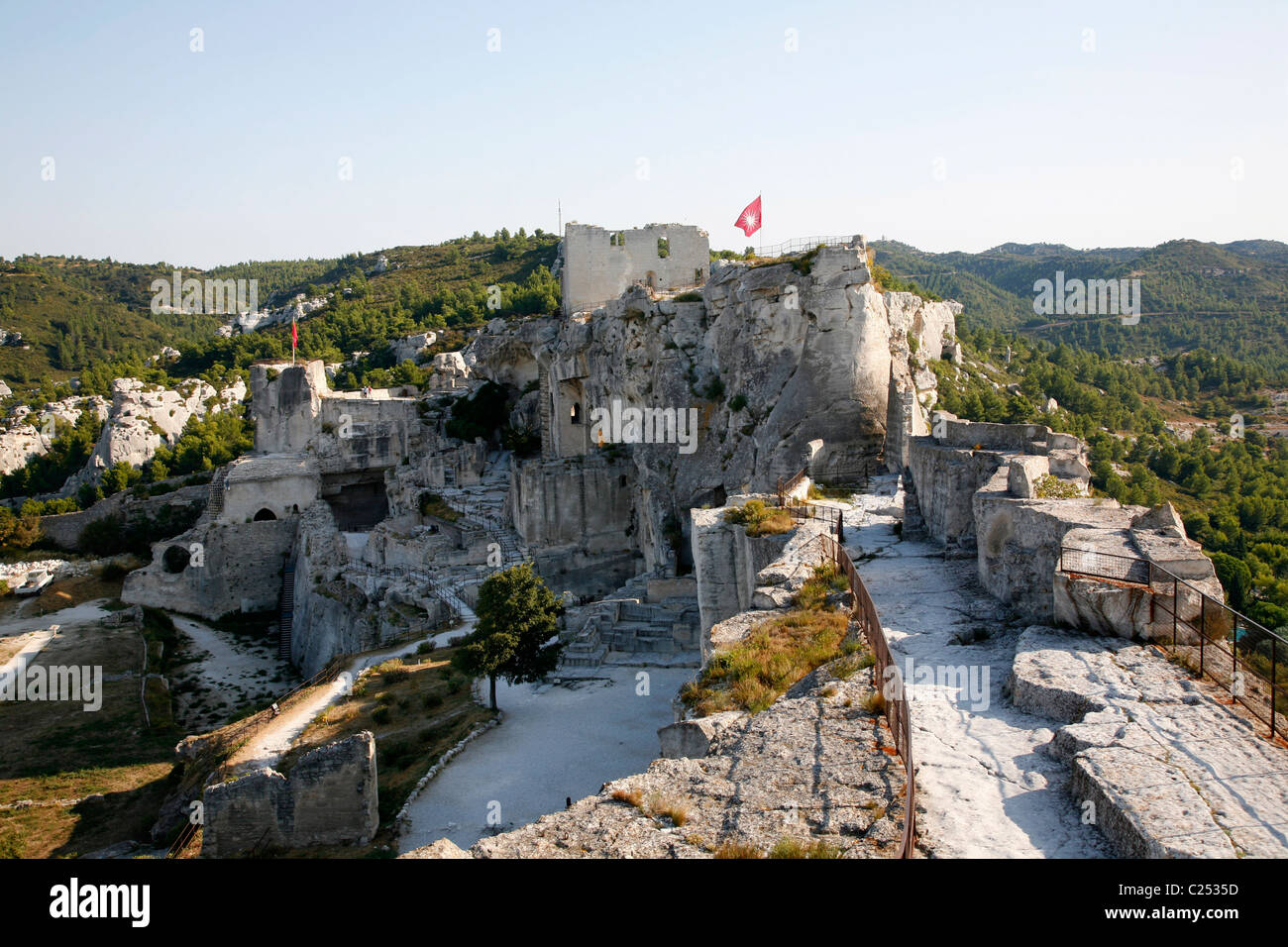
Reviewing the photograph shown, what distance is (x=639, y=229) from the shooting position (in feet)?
115

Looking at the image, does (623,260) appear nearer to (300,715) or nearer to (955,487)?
(300,715)

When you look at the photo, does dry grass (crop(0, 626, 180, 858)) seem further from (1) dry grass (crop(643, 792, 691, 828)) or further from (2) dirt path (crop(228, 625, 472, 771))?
(1) dry grass (crop(643, 792, 691, 828))

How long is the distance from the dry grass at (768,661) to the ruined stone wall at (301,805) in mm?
6318

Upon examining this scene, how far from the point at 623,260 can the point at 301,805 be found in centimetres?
2613

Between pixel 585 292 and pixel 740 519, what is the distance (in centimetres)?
2208

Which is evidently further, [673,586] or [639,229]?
[639,229]

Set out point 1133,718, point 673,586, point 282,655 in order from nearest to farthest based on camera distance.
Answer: point 1133,718, point 673,586, point 282,655

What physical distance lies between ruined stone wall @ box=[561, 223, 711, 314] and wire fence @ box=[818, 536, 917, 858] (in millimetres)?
25298

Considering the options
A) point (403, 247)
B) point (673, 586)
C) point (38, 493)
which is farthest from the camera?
point (403, 247)

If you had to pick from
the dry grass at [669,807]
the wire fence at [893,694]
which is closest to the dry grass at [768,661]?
the wire fence at [893,694]

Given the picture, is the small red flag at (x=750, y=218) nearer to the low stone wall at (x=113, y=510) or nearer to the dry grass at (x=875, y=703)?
the dry grass at (x=875, y=703)

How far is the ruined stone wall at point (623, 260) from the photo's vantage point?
3450 centimetres
